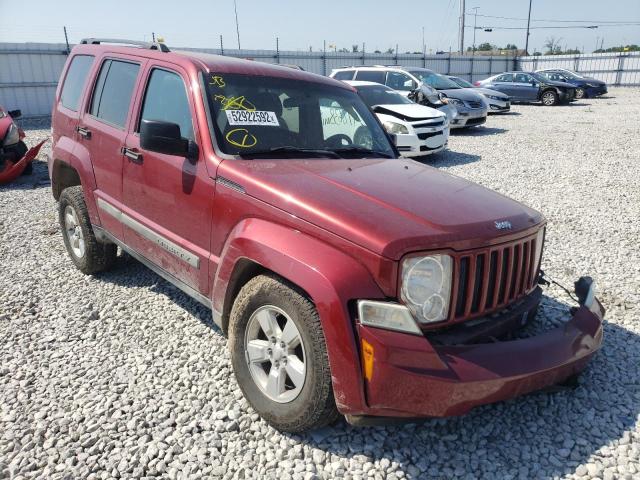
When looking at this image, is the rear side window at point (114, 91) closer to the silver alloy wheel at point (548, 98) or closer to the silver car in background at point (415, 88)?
the silver car in background at point (415, 88)

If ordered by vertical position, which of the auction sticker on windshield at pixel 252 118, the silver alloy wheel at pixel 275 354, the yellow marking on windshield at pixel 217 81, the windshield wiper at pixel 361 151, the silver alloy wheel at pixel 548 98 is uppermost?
the yellow marking on windshield at pixel 217 81

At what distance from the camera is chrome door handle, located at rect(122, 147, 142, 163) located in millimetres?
3561

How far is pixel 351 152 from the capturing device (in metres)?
3.59

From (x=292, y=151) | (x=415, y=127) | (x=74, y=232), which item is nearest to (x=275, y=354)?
(x=292, y=151)

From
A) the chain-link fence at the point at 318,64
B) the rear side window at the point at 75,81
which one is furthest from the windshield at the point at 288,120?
the chain-link fence at the point at 318,64

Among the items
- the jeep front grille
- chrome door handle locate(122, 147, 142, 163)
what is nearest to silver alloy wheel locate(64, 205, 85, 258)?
chrome door handle locate(122, 147, 142, 163)

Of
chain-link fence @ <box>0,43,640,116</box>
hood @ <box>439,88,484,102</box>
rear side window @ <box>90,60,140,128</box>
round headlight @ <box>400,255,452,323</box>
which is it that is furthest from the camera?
chain-link fence @ <box>0,43,640,116</box>

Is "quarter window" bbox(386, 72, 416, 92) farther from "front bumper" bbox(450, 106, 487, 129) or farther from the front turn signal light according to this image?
the front turn signal light

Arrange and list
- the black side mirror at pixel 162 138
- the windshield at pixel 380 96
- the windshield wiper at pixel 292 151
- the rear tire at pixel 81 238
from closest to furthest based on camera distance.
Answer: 1. the black side mirror at pixel 162 138
2. the windshield wiper at pixel 292 151
3. the rear tire at pixel 81 238
4. the windshield at pixel 380 96

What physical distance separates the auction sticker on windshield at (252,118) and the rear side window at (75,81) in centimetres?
208

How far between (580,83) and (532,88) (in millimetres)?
4291

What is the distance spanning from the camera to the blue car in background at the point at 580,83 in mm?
24125

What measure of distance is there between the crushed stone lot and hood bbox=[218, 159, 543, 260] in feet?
2.63

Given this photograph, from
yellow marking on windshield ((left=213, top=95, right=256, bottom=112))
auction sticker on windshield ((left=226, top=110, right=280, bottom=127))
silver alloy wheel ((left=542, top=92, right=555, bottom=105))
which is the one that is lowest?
silver alloy wheel ((left=542, top=92, right=555, bottom=105))
